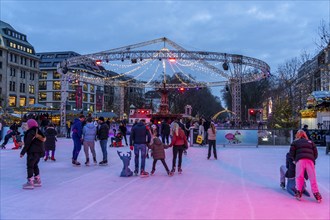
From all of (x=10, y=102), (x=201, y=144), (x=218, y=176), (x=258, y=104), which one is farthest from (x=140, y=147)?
(x=10, y=102)

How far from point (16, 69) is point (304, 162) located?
245 ft

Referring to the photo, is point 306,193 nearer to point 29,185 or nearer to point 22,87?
point 29,185

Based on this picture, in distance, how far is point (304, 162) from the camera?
24.9ft

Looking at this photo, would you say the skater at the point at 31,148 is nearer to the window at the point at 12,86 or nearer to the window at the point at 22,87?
the window at the point at 12,86

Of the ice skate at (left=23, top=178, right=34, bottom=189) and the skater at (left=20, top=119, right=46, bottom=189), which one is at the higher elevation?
the skater at (left=20, top=119, right=46, bottom=189)

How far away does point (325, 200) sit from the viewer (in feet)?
25.4

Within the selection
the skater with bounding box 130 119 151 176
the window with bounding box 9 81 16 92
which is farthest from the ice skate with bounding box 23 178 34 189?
the window with bounding box 9 81 16 92

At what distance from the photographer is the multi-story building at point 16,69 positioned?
70.4m

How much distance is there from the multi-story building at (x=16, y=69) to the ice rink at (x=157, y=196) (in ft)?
204

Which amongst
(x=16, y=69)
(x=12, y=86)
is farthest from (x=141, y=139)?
(x=16, y=69)

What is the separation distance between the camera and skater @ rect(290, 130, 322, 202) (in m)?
7.54

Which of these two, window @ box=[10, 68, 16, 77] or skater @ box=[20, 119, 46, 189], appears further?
window @ box=[10, 68, 16, 77]

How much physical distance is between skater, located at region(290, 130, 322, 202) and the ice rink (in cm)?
28

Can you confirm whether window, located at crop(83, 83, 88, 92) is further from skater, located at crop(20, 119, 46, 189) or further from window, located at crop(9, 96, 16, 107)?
skater, located at crop(20, 119, 46, 189)
